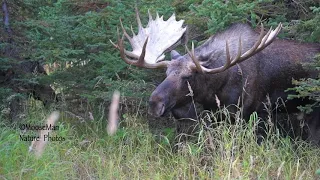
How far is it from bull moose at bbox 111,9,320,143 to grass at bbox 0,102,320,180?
73 cm

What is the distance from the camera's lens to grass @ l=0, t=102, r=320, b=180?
5.47 metres

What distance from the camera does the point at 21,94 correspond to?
851 cm

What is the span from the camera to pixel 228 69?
23.7ft

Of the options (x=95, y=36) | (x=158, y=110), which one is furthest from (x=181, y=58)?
(x=95, y=36)

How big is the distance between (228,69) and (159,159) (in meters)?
1.74

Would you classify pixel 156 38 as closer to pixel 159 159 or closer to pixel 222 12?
pixel 222 12

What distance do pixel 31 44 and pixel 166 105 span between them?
3052 mm

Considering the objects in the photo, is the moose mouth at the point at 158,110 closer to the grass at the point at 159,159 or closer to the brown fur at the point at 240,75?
the brown fur at the point at 240,75

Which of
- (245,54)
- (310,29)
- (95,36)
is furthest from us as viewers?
(95,36)

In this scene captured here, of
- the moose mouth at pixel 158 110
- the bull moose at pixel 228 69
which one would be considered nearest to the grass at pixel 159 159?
the moose mouth at pixel 158 110

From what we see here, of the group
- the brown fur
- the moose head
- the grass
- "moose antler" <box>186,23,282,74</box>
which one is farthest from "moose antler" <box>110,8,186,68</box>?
the grass

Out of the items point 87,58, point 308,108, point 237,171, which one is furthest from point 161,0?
point 237,171

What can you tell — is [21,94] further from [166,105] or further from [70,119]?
[166,105]

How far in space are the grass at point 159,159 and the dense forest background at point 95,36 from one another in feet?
3.69
